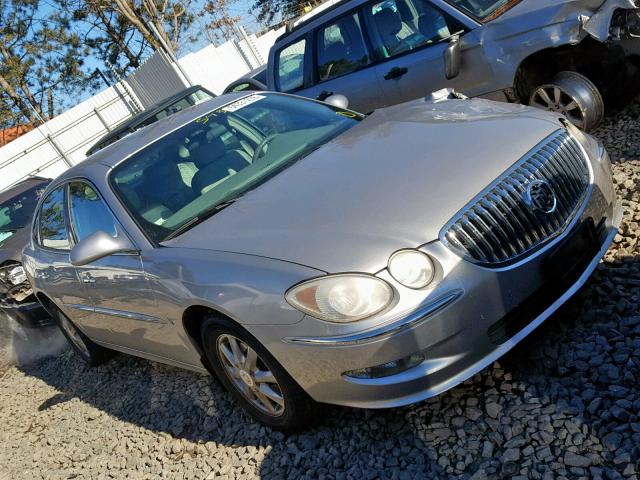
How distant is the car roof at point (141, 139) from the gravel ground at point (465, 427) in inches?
61.9

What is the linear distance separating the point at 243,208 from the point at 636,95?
12.8 ft

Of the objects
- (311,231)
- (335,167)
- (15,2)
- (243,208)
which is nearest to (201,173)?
(243,208)

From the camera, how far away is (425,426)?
2867 millimetres

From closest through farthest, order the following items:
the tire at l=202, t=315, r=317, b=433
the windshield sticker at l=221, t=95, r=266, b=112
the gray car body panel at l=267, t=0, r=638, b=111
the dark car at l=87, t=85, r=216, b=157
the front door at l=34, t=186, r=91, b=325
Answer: the tire at l=202, t=315, r=317, b=433
the windshield sticker at l=221, t=95, r=266, b=112
the front door at l=34, t=186, r=91, b=325
the gray car body panel at l=267, t=0, r=638, b=111
the dark car at l=87, t=85, r=216, b=157

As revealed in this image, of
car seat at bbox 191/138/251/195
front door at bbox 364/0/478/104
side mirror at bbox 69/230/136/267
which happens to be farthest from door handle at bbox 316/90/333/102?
side mirror at bbox 69/230/136/267

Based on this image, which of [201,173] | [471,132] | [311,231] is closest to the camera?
[311,231]

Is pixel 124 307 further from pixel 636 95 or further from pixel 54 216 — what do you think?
pixel 636 95

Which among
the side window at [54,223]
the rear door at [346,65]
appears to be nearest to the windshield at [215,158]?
the side window at [54,223]

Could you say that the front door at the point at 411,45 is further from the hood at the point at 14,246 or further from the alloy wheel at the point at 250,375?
the hood at the point at 14,246

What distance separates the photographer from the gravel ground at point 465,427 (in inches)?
97.0

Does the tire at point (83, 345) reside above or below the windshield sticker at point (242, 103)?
below

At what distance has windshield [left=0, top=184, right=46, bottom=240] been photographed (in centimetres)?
861

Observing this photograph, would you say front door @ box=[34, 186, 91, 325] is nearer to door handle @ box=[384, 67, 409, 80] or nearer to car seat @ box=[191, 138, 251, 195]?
car seat @ box=[191, 138, 251, 195]

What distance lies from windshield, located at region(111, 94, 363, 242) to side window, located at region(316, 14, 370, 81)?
1953mm
